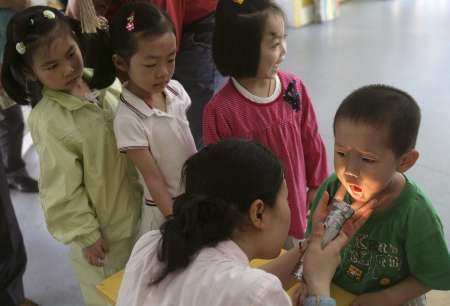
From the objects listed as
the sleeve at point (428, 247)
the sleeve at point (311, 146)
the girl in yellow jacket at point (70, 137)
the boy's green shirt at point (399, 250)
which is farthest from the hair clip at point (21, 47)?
the sleeve at point (428, 247)

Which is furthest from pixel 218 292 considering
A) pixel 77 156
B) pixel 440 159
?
pixel 440 159

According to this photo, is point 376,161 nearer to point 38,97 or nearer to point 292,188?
point 292,188

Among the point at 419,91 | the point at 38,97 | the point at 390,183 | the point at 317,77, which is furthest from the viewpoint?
the point at 317,77

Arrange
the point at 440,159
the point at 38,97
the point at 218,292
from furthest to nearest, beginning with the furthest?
1. the point at 440,159
2. the point at 38,97
3. the point at 218,292

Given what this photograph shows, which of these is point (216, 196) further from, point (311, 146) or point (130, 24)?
point (311, 146)

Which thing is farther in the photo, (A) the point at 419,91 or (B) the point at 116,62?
(A) the point at 419,91

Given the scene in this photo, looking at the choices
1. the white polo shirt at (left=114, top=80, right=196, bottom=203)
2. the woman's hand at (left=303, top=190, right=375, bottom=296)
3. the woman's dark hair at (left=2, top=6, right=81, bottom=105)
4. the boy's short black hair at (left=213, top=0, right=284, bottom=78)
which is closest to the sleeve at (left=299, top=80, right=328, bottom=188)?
the boy's short black hair at (left=213, top=0, right=284, bottom=78)

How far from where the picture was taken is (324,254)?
0.94 meters

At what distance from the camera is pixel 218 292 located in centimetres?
73

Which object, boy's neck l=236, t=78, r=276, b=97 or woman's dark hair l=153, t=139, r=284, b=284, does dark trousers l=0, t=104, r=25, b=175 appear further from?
woman's dark hair l=153, t=139, r=284, b=284

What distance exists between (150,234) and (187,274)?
0.16 meters

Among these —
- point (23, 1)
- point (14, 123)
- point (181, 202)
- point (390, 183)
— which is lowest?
point (14, 123)

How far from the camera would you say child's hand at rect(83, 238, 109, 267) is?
135cm

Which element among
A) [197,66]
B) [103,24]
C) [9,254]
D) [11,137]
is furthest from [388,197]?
[11,137]
